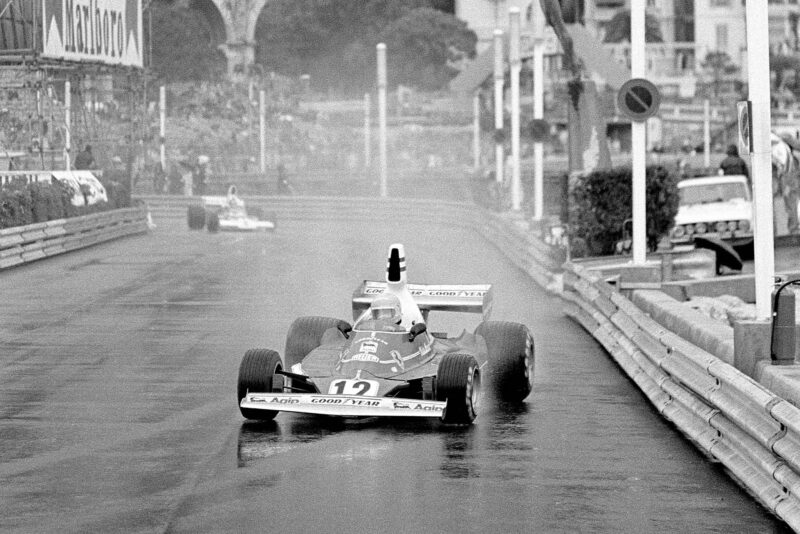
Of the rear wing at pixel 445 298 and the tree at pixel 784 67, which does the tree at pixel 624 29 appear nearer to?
the tree at pixel 784 67

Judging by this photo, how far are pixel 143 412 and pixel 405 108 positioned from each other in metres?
110

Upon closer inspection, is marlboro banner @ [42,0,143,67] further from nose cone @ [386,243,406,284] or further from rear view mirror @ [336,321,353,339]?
nose cone @ [386,243,406,284]

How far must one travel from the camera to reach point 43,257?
3647 centimetres

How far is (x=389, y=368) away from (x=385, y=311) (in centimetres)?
73

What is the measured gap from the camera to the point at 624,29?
151m

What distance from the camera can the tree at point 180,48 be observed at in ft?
397

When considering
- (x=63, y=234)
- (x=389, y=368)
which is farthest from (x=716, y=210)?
(x=389, y=368)

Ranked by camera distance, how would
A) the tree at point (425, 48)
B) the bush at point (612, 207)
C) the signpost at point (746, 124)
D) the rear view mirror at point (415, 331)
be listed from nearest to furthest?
1. the signpost at point (746, 124)
2. the rear view mirror at point (415, 331)
3. the bush at point (612, 207)
4. the tree at point (425, 48)

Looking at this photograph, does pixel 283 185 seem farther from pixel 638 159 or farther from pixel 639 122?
pixel 638 159

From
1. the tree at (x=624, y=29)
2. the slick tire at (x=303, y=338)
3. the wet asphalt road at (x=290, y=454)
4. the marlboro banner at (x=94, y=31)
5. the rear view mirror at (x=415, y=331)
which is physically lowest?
the wet asphalt road at (x=290, y=454)

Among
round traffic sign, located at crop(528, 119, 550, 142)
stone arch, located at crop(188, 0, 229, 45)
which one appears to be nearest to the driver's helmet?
round traffic sign, located at crop(528, 119, 550, 142)

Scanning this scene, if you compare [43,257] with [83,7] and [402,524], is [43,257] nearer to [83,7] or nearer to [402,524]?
[83,7]

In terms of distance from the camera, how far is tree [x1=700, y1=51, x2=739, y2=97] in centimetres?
13900

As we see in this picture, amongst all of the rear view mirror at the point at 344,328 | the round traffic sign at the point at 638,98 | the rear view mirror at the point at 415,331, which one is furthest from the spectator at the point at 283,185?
the rear view mirror at the point at 415,331
